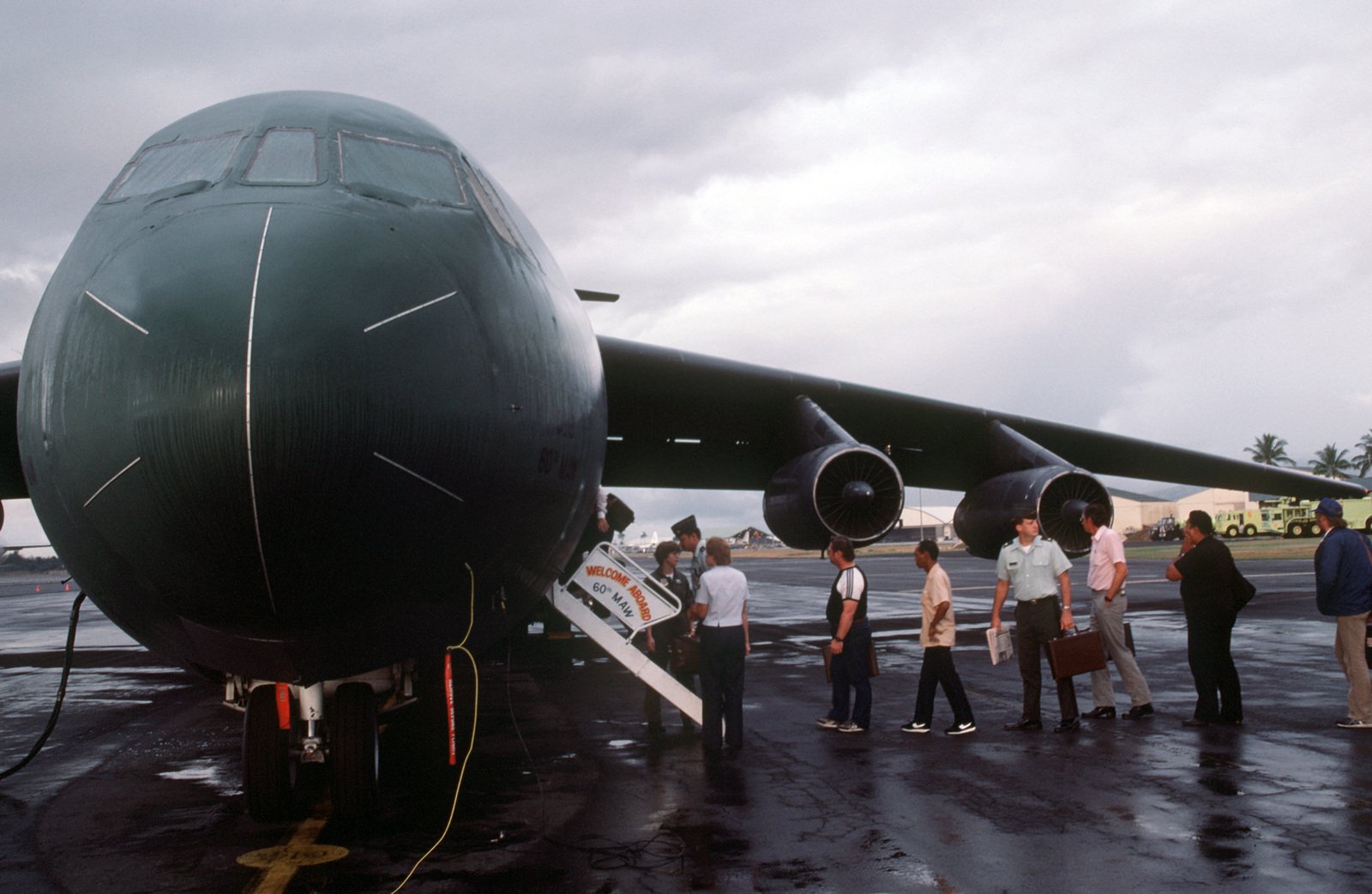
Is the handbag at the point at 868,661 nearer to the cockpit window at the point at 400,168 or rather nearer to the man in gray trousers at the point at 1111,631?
the man in gray trousers at the point at 1111,631

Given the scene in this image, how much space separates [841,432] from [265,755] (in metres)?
6.96

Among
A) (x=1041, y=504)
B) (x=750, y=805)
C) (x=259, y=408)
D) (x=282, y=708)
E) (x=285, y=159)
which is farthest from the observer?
(x=1041, y=504)

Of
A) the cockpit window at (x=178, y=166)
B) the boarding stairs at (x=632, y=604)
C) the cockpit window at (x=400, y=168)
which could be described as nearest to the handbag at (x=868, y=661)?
the boarding stairs at (x=632, y=604)

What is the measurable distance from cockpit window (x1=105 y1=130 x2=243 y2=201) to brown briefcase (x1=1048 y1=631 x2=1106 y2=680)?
270 inches

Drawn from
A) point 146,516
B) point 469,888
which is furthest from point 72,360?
point 469,888

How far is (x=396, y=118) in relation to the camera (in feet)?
19.0

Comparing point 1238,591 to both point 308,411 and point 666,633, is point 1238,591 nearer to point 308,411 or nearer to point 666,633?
point 666,633

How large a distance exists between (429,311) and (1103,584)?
6927mm

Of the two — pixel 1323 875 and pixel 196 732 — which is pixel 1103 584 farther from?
pixel 196 732

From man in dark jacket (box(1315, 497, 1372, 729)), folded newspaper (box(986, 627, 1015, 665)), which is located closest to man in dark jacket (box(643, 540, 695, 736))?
folded newspaper (box(986, 627, 1015, 665))

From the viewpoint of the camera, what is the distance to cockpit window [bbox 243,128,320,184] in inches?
189

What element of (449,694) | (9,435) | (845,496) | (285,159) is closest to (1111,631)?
(845,496)

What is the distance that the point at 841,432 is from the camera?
36.4ft

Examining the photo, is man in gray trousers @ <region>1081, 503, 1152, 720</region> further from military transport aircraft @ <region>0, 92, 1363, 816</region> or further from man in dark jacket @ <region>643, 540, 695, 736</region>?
military transport aircraft @ <region>0, 92, 1363, 816</region>
